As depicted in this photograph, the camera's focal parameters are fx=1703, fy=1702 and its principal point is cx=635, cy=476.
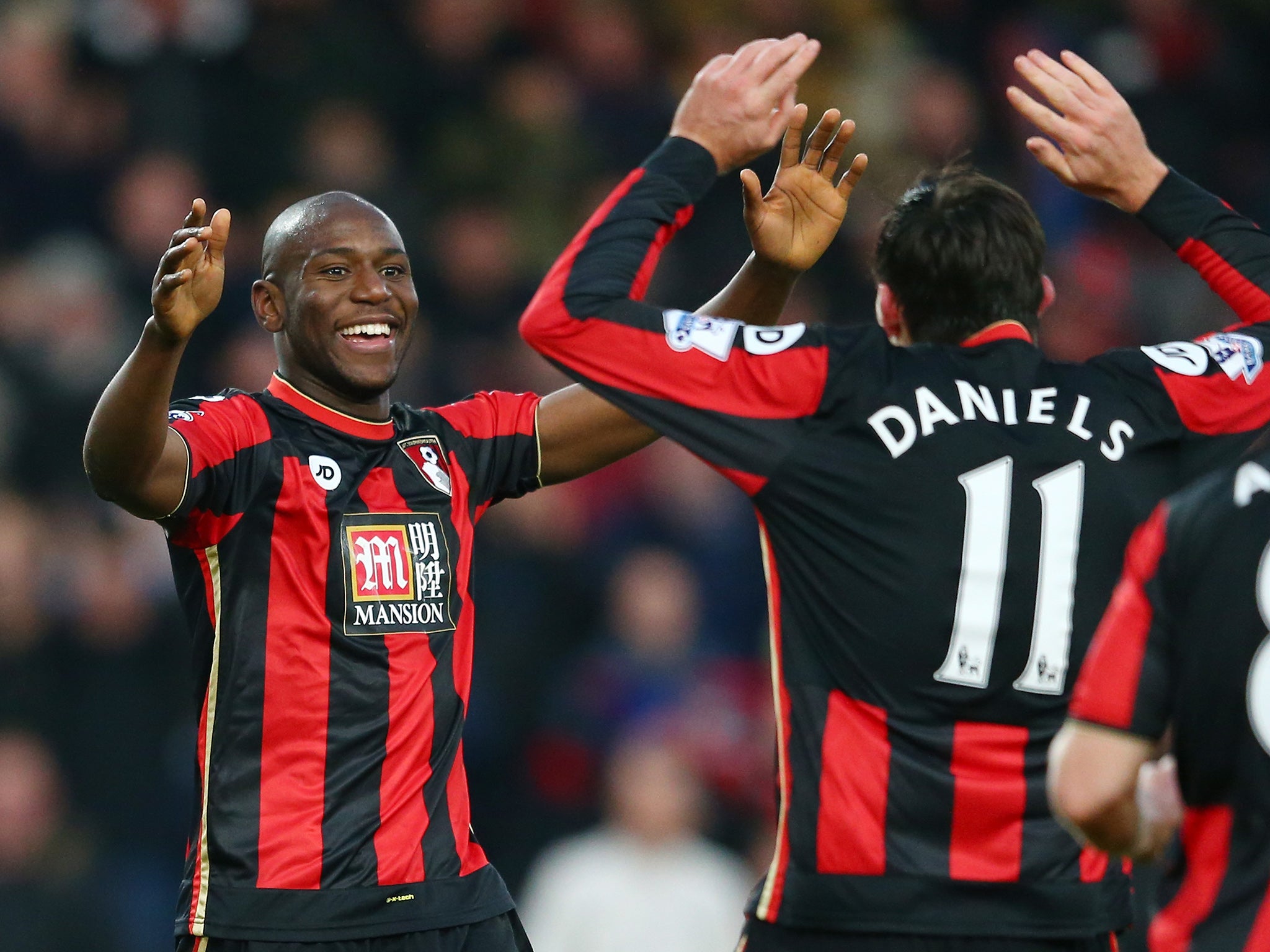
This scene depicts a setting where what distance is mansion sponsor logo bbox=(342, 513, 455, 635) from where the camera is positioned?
3850 mm

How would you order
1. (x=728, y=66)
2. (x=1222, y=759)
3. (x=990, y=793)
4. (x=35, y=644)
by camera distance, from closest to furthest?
(x=1222, y=759) < (x=990, y=793) < (x=728, y=66) < (x=35, y=644)

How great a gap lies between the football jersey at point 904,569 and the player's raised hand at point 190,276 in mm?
755

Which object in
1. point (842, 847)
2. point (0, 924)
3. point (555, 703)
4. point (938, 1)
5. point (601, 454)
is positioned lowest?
point (0, 924)

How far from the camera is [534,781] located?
7.52 metres

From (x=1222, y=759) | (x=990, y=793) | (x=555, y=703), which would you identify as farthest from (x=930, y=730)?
(x=555, y=703)

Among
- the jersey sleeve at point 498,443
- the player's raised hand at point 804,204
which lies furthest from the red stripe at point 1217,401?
the jersey sleeve at point 498,443

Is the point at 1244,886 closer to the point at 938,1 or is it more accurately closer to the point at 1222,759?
the point at 1222,759

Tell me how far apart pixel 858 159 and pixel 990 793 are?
134 cm

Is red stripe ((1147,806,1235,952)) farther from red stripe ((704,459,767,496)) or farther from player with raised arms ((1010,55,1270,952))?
Result: red stripe ((704,459,767,496))

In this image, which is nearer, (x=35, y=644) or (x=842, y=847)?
(x=842, y=847)

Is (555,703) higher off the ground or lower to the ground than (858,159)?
lower

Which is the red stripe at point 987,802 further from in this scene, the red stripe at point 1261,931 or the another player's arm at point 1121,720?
the red stripe at point 1261,931

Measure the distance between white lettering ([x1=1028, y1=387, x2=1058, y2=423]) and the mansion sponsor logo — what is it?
1.46 metres

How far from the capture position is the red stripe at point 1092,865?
316cm
